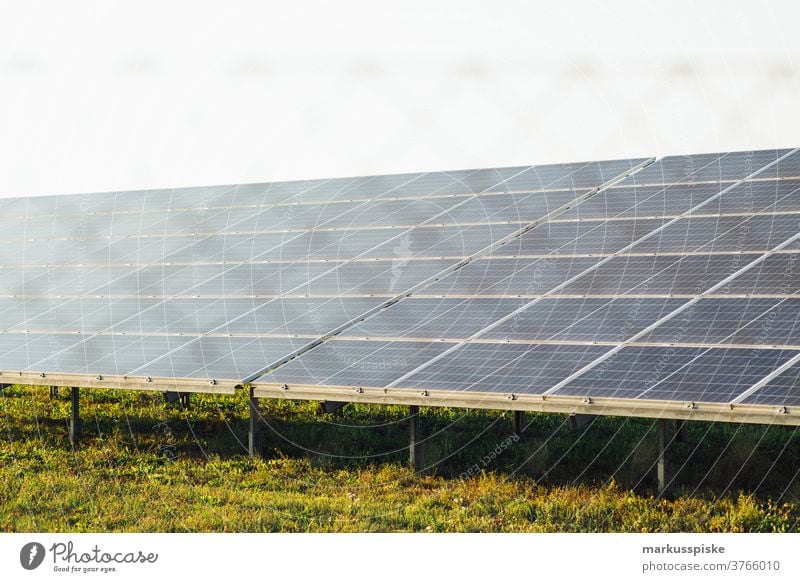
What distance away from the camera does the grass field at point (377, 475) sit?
15297 millimetres

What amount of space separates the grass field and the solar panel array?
1.76 meters

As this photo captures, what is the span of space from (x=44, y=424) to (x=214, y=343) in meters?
6.10

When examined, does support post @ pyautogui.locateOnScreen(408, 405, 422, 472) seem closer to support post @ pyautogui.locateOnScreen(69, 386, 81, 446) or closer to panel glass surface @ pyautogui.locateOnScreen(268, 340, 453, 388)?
panel glass surface @ pyautogui.locateOnScreen(268, 340, 453, 388)

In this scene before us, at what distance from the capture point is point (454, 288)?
2008cm

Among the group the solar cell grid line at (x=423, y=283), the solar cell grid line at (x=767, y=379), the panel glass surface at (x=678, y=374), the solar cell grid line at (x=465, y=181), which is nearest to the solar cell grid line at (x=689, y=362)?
the panel glass surface at (x=678, y=374)

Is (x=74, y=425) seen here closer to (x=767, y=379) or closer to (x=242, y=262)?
(x=242, y=262)

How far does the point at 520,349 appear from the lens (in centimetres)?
1703

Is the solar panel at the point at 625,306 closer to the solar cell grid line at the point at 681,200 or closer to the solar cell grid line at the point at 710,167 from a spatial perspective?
the solar cell grid line at the point at 681,200

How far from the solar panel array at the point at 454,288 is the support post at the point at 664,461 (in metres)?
1.02

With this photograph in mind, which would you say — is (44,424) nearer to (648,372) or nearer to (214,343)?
(214,343)

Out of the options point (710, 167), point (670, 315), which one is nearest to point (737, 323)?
point (670, 315)

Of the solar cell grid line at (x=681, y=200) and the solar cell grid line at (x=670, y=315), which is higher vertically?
the solar cell grid line at (x=681, y=200)
